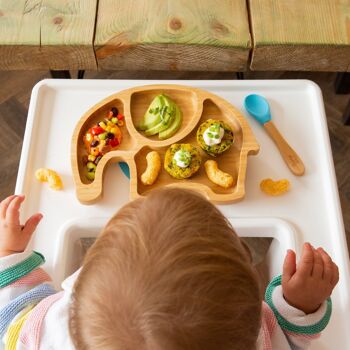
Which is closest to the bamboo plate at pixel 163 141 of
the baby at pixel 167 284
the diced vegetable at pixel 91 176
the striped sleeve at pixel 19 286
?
the diced vegetable at pixel 91 176

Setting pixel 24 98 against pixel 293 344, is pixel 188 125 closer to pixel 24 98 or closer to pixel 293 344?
pixel 293 344

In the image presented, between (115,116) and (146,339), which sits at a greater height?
(115,116)

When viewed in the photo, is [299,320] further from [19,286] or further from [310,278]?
[19,286]

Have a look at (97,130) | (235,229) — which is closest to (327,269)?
(235,229)

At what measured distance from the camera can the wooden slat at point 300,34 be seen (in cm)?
82

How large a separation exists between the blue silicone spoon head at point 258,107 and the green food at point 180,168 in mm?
114

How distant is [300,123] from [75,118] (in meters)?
0.34

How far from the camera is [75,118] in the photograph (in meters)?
0.71

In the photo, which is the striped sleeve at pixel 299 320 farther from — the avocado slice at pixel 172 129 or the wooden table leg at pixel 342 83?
the wooden table leg at pixel 342 83

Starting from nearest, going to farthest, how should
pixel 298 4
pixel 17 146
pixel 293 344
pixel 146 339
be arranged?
pixel 146 339, pixel 293 344, pixel 298 4, pixel 17 146

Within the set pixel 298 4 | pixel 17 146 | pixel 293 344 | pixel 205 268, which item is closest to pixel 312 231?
pixel 293 344

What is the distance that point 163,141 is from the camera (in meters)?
0.66

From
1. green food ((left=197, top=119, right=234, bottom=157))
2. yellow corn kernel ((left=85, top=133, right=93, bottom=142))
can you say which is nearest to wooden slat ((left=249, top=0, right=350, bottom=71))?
green food ((left=197, top=119, right=234, bottom=157))

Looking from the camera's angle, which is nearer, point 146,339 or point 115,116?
point 146,339
